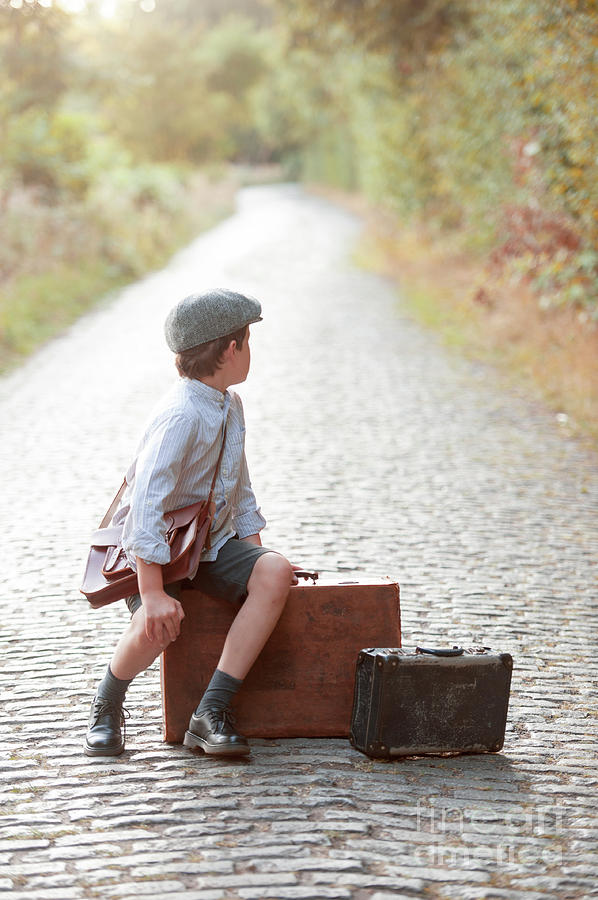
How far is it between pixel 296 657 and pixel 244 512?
0.54 m

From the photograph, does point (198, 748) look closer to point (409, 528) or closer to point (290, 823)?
point (290, 823)

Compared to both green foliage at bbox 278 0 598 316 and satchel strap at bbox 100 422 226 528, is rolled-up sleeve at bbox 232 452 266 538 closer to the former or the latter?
satchel strap at bbox 100 422 226 528

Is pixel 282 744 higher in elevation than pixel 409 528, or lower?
lower

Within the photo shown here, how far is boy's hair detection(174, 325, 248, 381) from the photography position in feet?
12.1

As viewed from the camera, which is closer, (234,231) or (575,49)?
(575,49)

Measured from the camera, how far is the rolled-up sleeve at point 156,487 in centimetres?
344

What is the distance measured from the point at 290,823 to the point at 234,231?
28.8 metres

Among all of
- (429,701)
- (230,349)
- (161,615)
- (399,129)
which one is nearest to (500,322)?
(399,129)

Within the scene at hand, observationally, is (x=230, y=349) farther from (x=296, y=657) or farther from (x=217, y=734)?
(x=217, y=734)

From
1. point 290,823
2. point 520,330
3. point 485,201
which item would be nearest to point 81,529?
point 290,823

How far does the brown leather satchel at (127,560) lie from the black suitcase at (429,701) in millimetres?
665

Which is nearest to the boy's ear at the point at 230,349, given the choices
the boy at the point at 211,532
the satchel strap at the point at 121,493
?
the boy at the point at 211,532

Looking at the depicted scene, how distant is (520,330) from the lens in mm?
13336

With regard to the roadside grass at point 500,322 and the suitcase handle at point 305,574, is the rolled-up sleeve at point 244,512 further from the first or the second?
the roadside grass at point 500,322
